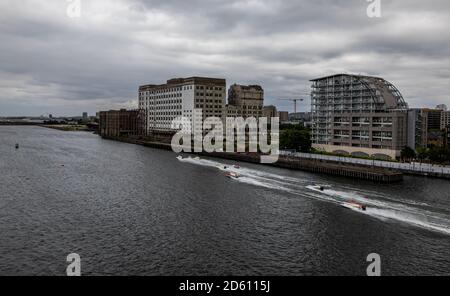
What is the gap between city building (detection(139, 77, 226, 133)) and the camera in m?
148

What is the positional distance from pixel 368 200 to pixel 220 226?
2075 cm

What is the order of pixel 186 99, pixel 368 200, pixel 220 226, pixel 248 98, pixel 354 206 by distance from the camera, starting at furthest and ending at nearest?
pixel 248 98 < pixel 186 99 < pixel 368 200 < pixel 354 206 < pixel 220 226

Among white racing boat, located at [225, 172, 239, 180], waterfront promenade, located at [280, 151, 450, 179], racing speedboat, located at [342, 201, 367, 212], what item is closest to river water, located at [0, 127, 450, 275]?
racing speedboat, located at [342, 201, 367, 212]

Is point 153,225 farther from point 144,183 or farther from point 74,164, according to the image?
point 74,164

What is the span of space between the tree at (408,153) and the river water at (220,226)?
60.6 ft

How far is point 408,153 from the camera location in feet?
266

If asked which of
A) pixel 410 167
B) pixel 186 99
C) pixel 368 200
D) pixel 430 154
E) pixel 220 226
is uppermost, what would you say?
pixel 186 99

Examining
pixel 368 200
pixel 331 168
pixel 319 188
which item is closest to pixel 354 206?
pixel 368 200

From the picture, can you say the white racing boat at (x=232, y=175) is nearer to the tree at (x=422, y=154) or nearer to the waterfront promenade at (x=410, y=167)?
the waterfront promenade at (x=410, y=167)

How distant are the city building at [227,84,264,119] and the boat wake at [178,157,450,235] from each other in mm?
110257

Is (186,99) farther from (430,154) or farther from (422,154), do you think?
(430,154)

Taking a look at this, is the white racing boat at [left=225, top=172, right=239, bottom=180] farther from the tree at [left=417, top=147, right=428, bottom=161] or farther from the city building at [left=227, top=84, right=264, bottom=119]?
the city building at [left=227, top=84, right=264, bottom=119]
